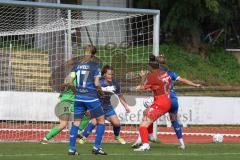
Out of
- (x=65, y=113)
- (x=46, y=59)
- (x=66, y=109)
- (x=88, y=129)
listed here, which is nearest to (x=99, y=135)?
(x=88, y=129)

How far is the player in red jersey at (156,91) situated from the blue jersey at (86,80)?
1.98 m

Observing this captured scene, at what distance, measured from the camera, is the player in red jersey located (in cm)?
1636

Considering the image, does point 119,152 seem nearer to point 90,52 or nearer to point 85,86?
point 85,86

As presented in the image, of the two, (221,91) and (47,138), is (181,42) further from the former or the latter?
(47,138)

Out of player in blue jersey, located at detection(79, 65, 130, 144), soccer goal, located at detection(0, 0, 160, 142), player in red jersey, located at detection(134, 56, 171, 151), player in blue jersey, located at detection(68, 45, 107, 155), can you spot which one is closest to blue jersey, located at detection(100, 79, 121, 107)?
player in blue jersey, located at detection(79, 65, 130, 144)

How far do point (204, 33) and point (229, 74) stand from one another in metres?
3.05

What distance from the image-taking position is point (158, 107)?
1641 cm

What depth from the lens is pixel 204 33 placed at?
3772 cm

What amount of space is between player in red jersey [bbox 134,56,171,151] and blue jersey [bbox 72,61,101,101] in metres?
1.98

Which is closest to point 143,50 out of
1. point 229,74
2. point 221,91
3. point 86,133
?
point 86,133

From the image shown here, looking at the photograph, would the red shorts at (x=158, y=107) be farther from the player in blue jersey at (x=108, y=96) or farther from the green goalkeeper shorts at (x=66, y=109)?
the green goalkeeper shorts at (x=66, y=109)

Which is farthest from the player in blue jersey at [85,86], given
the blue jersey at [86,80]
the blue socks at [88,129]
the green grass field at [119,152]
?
the blue socks at [88,129]

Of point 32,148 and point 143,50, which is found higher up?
point 143,50

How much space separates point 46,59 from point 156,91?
7659 mm
